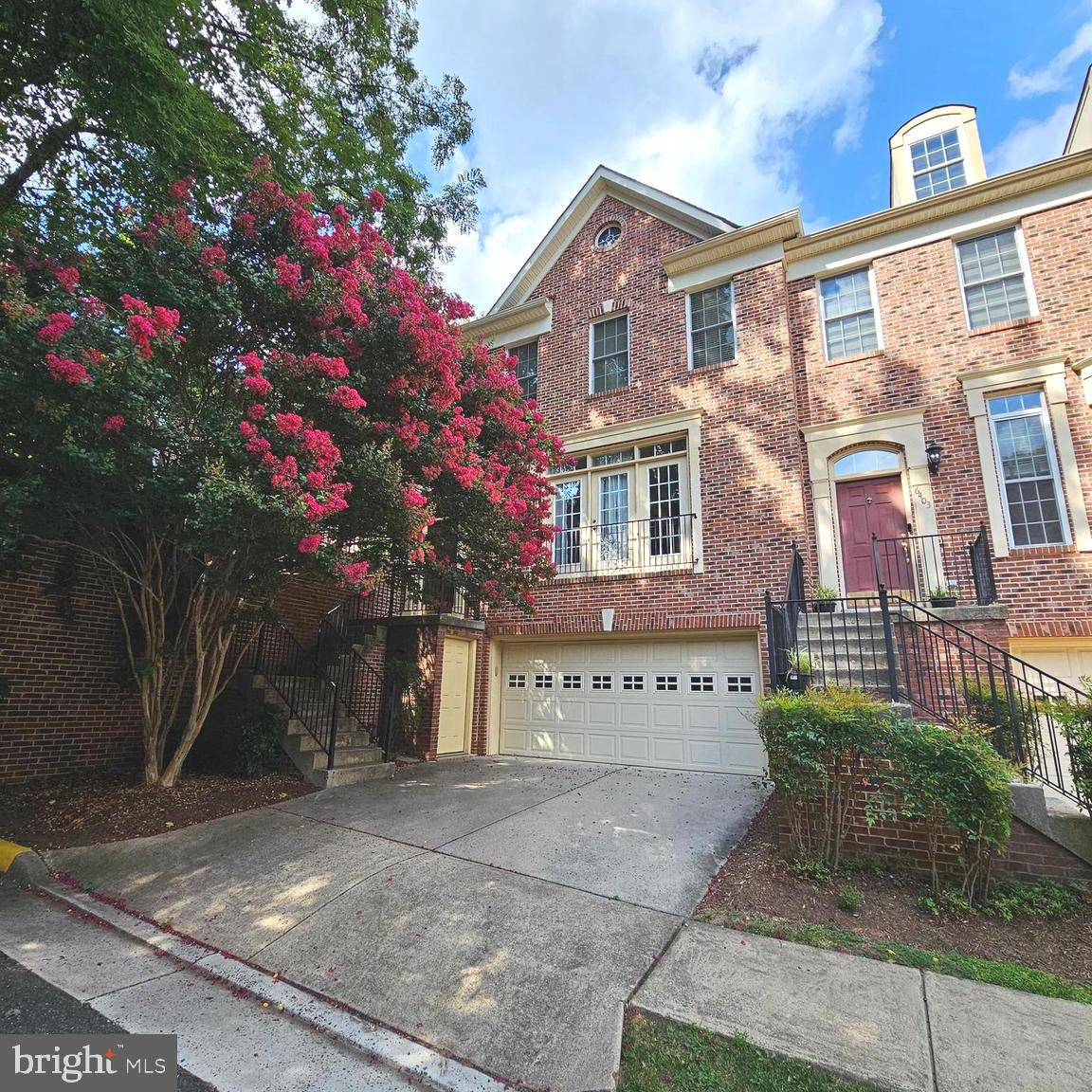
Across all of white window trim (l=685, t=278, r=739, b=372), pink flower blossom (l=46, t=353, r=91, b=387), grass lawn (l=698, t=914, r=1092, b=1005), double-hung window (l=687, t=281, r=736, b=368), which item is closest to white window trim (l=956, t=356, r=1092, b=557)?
white window trim (l=685, t=278, r=739, b=372)

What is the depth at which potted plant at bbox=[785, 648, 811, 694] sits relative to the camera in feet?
19.7

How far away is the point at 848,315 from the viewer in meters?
9.61

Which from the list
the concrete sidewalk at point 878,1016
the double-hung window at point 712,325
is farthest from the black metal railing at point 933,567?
the concrete sidewalk at point 878,1016

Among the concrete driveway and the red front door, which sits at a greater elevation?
the red front door

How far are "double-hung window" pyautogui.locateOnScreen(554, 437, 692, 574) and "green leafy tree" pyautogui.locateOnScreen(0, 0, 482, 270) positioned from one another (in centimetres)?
457

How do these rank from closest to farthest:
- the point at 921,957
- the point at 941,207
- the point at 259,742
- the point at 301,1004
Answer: the point at 301,1004 < the point at 921,957 < the point at 259,742 < the point at 941,207

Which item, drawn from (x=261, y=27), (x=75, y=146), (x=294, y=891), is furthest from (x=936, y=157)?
(x=294, y=891)

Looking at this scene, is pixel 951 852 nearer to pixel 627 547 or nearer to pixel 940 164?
pixel 627 547

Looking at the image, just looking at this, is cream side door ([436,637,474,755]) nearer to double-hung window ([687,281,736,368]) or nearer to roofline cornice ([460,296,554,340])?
roofline cornice ([460,296,554,340])

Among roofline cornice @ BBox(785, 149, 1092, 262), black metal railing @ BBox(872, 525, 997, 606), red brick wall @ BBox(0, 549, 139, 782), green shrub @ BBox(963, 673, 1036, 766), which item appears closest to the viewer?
green shrub @ BBox(963, 673, 1036, 766)

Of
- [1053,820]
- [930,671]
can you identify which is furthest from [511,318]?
[1053,820]

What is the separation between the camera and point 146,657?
6.70m

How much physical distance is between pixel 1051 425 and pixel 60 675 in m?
13.3

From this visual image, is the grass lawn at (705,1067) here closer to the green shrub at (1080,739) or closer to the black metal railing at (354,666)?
the green shrub at (1080,739)
